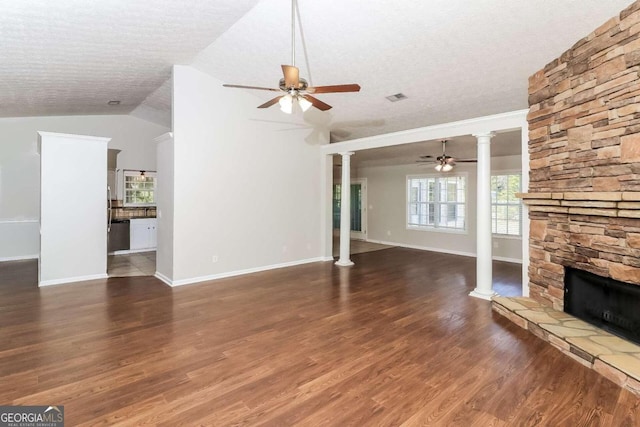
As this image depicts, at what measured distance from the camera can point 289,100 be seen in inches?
129

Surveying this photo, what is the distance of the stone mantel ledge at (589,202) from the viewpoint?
289 cm

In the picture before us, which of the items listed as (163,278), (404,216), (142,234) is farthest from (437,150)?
(142,234)

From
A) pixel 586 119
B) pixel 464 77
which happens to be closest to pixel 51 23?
pixel 464 77

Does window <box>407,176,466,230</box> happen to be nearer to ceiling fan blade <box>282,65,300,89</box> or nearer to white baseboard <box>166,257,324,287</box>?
white baseboard <box>166,257,324,287</box>

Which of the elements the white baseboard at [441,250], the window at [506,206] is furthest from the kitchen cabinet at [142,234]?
the window at [506,206]

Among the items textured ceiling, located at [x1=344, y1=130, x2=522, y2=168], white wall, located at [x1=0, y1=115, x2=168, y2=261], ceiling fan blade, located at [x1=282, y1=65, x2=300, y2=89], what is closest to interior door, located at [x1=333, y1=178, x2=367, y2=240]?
textured ceiling, located at [x1=344, y1=130, x2=522, y2=168]

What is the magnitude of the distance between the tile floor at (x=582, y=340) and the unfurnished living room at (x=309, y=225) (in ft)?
0.07

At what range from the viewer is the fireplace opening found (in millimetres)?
2964

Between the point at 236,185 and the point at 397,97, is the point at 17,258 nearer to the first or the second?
the point at 236,185

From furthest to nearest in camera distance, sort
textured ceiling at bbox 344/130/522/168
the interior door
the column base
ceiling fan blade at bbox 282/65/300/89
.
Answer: the interior door < textured ceiling at bbox 344/130/522/168 < the column base < ceiling fan blade at bbox 282/65/300/89

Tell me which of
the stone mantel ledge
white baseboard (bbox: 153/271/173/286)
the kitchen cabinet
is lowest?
white baseboard (bbox: 153/271/173/286)

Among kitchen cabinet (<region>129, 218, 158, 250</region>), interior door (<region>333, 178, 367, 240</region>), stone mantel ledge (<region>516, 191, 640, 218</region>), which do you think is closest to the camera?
stone mantel ledge (<region>516, 191, 640, 218</region>)

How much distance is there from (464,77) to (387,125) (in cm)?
215

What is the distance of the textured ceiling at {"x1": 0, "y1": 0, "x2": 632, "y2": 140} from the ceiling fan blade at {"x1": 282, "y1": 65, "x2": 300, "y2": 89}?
1.09 meters
